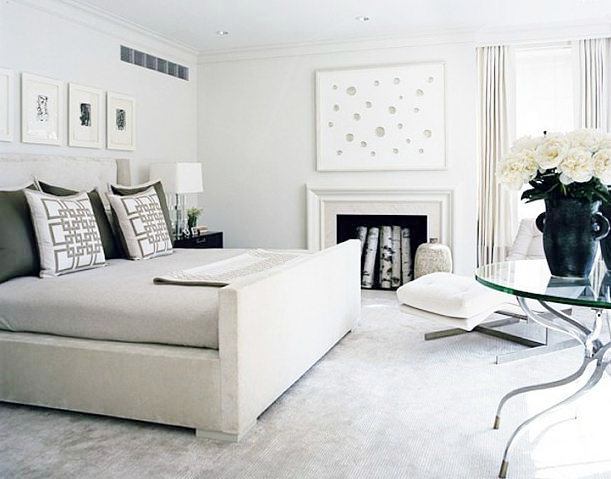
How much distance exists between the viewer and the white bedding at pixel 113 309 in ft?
8.51

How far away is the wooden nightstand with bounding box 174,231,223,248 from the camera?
5.27 metres

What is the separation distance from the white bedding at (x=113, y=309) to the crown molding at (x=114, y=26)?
2.35 meters

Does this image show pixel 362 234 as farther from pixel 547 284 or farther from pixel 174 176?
pixel 547 284

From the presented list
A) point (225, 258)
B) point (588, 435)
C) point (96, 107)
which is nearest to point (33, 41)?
point (96, 107)

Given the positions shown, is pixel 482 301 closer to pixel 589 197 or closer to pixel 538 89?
pixel 589 197

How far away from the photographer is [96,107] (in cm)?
482

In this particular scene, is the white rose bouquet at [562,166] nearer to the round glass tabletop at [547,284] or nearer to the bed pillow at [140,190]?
the round glass tabletop at [547,284]

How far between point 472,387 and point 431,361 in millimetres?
466

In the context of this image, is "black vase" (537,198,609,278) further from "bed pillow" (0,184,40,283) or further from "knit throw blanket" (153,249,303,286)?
"bed pillow" (0,184,40,283)

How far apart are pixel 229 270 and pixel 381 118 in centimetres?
311

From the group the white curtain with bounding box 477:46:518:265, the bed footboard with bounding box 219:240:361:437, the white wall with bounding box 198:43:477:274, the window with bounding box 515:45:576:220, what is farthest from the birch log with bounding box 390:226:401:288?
the bed footboard with bounding box 219:240:361:437

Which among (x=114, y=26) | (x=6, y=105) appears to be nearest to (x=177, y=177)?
(x=114, y=26)

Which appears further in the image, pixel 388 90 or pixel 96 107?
pixel 388 90

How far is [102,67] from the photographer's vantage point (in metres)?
4.92
